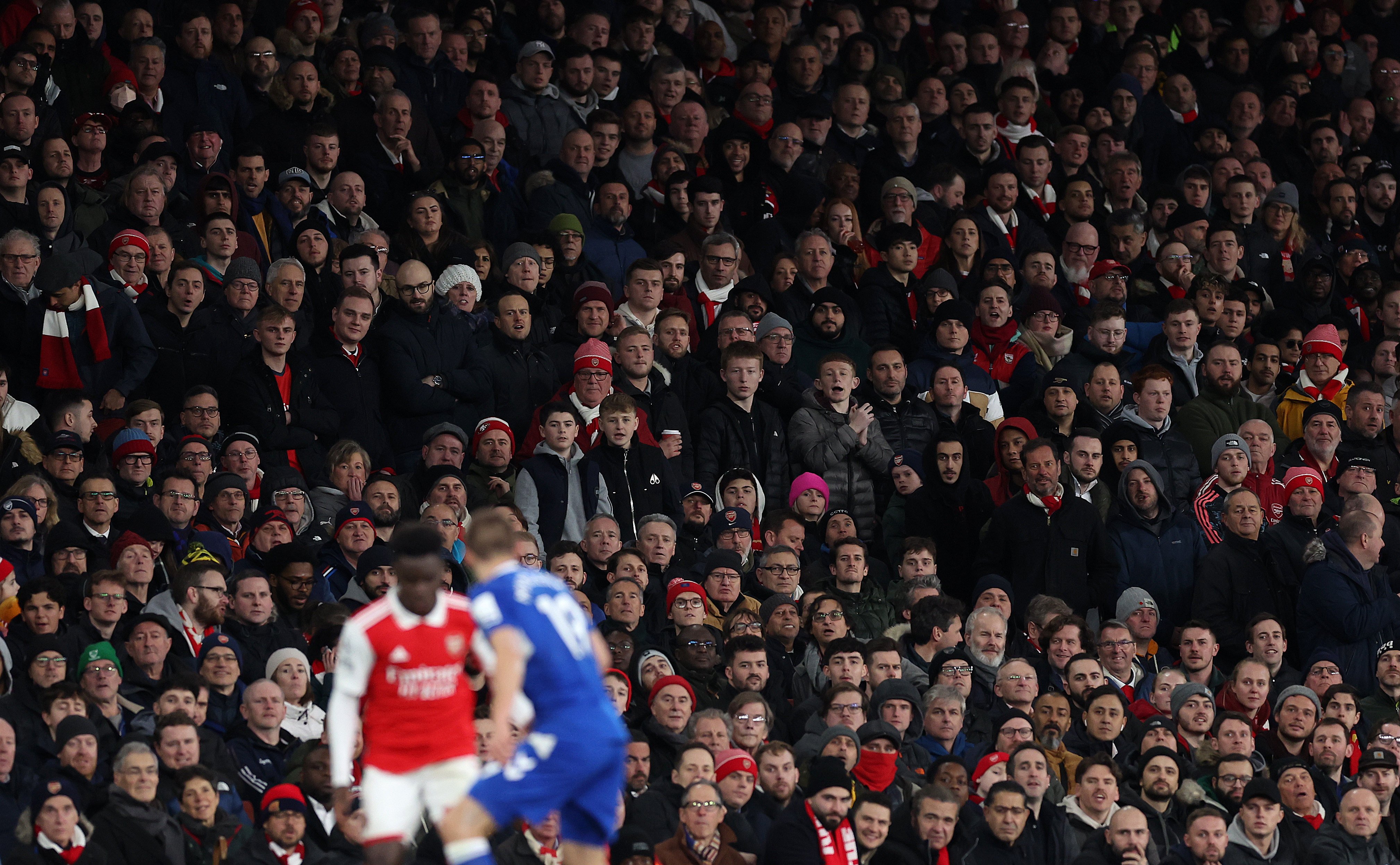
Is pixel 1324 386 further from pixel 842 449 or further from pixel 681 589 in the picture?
pixel 681 589

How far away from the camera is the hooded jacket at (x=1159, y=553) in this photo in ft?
50.0

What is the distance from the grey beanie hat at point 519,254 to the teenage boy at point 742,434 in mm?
1586

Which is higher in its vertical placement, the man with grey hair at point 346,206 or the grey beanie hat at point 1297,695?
the man with grey hair at point 346,206

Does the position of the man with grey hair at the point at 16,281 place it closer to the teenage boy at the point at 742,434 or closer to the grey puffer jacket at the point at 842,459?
the teenage boy at the point at 742,434

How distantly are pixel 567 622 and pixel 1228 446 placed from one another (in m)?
8.71

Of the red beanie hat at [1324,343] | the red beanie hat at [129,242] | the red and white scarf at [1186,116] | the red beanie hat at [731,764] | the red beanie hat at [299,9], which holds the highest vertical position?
the red beanie hat at [299,9]

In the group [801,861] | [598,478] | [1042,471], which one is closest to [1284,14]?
[1042,471]

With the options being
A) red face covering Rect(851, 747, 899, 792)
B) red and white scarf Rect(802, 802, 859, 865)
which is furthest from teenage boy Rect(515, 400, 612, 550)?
red and white scarf Rect(802, 802, 859, 865)

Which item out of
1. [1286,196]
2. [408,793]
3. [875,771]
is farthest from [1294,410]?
[408,793]

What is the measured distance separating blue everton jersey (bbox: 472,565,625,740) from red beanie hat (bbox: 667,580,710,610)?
496 centimetres

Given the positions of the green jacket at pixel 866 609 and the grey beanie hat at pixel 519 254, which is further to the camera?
the grey beanie hat at pixel 519 254

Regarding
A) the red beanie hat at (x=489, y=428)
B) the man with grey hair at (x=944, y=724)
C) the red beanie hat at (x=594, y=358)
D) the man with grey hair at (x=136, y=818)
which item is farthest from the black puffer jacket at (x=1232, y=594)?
the man with grey hair at (x=136, y=818)

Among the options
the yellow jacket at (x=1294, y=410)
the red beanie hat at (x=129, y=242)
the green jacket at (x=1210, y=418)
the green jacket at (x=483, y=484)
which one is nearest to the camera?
the green jacket at (x=483, y=484)

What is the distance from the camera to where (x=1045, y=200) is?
19031 mm
